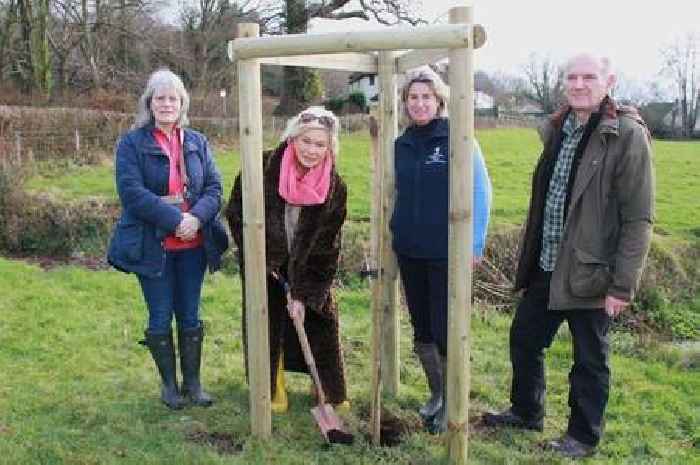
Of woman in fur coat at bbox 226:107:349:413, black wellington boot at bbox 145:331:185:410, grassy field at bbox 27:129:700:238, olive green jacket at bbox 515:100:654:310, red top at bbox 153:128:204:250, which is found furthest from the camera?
grassy field at bbox 27:129:700:238

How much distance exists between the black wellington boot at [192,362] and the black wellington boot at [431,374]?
1.34 meters

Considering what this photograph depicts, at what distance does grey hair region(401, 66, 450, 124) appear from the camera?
147 inches

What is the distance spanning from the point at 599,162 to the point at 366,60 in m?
1.44

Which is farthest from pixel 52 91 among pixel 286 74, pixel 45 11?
pixel 286 74

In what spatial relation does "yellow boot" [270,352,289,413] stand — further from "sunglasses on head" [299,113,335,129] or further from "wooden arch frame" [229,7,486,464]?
"sunglasses on head" [299,113,335,129]

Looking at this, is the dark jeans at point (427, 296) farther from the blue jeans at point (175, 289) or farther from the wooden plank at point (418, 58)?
the blue jeans at point (175, 289)

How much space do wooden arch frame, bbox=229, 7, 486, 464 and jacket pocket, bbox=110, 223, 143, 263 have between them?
0.68m

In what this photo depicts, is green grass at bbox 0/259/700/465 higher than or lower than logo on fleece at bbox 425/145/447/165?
lower

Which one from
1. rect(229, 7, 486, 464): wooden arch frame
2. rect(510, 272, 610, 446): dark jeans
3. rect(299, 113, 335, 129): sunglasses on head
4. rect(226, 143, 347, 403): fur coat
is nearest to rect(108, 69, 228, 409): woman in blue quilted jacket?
rect(226, 143, 347, 403): fur coat

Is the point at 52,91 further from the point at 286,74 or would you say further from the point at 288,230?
the point at 288,230

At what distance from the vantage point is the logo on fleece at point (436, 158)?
3713mm

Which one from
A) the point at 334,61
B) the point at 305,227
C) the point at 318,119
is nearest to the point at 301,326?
the point at 305,227

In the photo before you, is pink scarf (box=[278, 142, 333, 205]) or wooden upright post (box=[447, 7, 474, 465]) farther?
pink scarf (box=[278, 142, 333, 205])

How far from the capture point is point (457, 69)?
319cm
